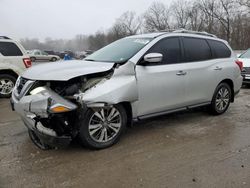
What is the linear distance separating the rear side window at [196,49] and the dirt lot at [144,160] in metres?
1.30

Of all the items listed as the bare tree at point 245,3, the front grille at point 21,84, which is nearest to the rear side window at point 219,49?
the front grille at point 21,84

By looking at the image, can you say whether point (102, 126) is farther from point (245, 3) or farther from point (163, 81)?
point (245, 3)

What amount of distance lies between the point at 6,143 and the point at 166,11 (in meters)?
65.4

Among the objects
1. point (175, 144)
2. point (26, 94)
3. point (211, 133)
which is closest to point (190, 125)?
point (211, 133)

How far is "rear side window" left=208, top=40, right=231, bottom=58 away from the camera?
5508 millimetres

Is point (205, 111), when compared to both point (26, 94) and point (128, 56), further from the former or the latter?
point (26, 94)

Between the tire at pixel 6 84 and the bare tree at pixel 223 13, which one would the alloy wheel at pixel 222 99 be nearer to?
the tire at pixel 6 84

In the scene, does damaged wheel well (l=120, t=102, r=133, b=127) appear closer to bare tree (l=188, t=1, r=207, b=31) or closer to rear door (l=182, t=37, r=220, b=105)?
rear door (l=182, t=37, r=220, b=105)

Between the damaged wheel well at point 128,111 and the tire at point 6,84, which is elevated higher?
the tire at point 6,84

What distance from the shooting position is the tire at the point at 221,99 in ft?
18.1

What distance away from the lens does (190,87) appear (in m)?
4.84

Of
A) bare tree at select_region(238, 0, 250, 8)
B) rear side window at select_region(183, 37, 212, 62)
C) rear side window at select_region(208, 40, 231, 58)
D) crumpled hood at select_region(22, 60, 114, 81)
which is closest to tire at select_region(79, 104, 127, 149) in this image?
crumpled hood at select_region(22, 60, 114, 81)

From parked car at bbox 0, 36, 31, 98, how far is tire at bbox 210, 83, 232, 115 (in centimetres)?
551

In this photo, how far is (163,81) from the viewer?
4.36m
